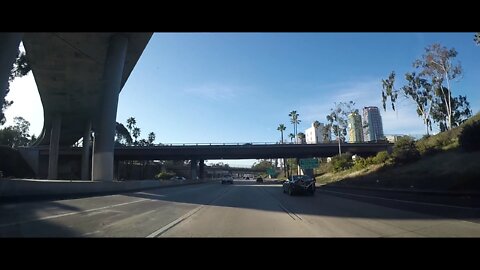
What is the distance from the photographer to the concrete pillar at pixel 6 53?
24.1m

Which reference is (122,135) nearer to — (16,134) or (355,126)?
(16,134)

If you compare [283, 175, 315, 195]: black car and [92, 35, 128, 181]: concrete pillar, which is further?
[92, 35, 128, 181]: concrete pillar

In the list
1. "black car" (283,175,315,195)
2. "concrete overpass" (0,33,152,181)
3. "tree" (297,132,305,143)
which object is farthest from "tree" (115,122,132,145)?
"black car" (283,175,315,195)

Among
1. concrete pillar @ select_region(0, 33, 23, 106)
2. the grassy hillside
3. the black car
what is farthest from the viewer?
the black car

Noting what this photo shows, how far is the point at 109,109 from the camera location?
42438mm

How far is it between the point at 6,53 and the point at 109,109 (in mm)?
18270

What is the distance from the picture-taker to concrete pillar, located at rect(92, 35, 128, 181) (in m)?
41.1

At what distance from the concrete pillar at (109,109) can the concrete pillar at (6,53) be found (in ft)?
54.0

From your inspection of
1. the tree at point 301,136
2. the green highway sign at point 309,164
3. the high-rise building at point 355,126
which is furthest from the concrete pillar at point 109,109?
the tree at point 301,136

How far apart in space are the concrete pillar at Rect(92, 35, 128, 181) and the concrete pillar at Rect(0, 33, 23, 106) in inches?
647

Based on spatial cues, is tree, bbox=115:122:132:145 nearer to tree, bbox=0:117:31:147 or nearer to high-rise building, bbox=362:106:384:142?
tree, bbox=0:117:31:147

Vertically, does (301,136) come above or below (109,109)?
above

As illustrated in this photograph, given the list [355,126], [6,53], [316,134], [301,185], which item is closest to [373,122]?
[355,126]
